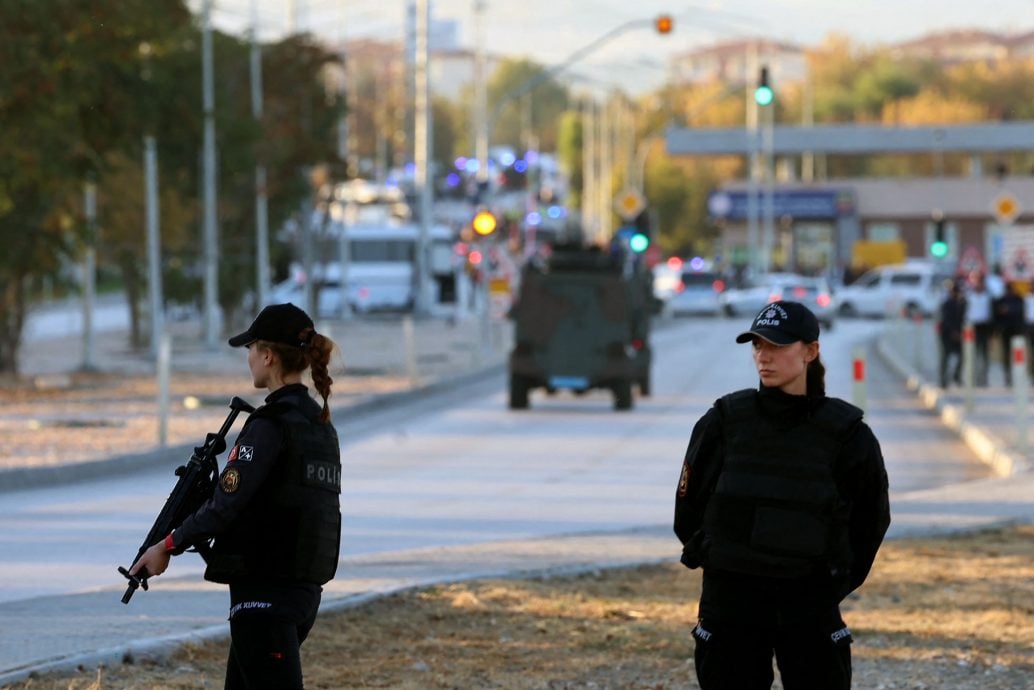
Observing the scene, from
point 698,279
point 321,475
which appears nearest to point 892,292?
point 698,279

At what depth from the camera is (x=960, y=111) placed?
14350 cm

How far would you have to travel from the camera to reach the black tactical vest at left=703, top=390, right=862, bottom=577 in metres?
6.04

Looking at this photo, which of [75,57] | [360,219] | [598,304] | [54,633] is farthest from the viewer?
[360,219]

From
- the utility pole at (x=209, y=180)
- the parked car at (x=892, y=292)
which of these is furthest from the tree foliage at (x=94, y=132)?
the parked car at (x=892, y=292)

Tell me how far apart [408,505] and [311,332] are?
11647 mm

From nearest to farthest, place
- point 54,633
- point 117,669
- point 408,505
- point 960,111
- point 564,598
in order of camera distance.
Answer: point 117,669 → point 54,633 → point 564,598 → point 408,505 → point 960,111

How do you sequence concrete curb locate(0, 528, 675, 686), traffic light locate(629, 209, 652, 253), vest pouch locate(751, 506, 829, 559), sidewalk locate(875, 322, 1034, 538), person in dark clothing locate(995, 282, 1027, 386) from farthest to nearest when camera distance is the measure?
traffic light locate(629, 209, 652, 253) → person in dark clothing locate(995, 282, 1027, 386) → sidewalk locate(875, 322, 1034, 538) → concrete curb locate(0, 528, 675, 686) → vest pouch locate(751, 506, 829, 559)

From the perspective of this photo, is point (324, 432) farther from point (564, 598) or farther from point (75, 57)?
point (75, 57)

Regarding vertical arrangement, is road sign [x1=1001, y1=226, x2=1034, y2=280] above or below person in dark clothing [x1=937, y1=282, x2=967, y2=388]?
above

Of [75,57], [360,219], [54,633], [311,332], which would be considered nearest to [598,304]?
[75,57]

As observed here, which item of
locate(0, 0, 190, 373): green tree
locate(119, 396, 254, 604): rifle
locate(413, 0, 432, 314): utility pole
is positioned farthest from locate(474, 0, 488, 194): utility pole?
locate(119, 396, 254, 604): rifle

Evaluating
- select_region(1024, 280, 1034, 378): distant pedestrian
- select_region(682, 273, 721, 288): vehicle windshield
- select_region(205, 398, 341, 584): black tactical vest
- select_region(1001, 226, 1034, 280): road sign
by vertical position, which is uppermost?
select_region(205, 398, 341, 584): black tactical vest

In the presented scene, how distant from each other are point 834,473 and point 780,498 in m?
0.17

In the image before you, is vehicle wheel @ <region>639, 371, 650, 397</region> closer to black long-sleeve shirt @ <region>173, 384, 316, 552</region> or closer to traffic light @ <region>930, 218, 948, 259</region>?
traffic light @ <region>930, 218, 948, 259</region>
